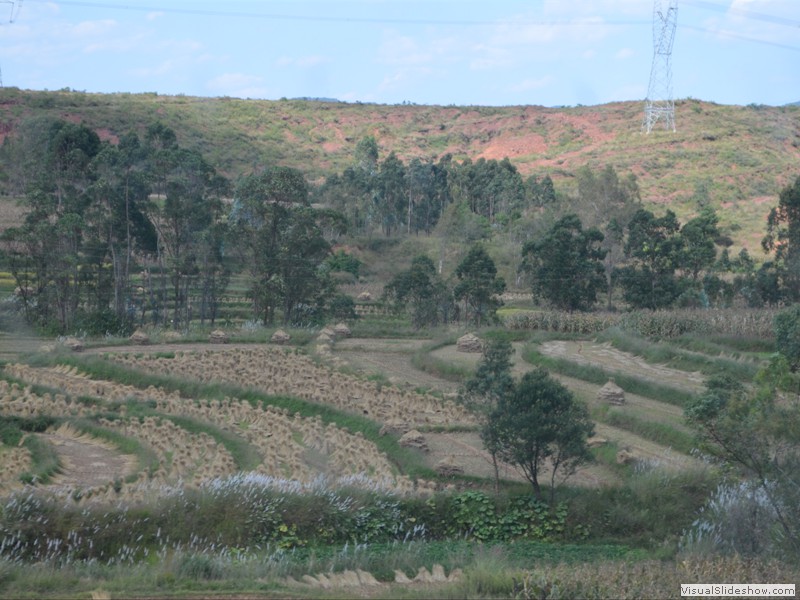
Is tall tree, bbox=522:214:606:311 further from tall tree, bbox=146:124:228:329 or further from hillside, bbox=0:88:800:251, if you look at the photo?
hillside, bbox=0:88:800:251

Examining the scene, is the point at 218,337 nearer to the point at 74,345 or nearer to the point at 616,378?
the point at 74,345

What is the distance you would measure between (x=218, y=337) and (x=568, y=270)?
52.2 feet

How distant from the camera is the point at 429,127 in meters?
110

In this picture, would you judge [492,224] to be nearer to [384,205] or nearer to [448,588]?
[384,205]

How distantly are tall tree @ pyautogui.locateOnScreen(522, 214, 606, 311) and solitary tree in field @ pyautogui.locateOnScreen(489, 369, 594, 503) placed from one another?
23087 millimetres

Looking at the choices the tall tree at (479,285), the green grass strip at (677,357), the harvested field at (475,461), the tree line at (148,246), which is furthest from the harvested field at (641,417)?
the tree line at (148,246)

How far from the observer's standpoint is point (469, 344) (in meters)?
29.1

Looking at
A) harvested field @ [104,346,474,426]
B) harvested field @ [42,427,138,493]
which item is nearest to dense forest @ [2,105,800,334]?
harvested field @ [104,346,474,426]

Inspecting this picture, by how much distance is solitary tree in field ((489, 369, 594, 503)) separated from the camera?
586 inches

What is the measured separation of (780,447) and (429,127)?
100 metres

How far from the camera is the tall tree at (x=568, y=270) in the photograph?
125 ft

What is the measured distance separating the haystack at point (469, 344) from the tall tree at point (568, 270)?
10.2m

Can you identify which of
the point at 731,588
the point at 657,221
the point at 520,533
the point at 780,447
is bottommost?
the point at 520,533

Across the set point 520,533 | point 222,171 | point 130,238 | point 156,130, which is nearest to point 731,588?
point 520,533
